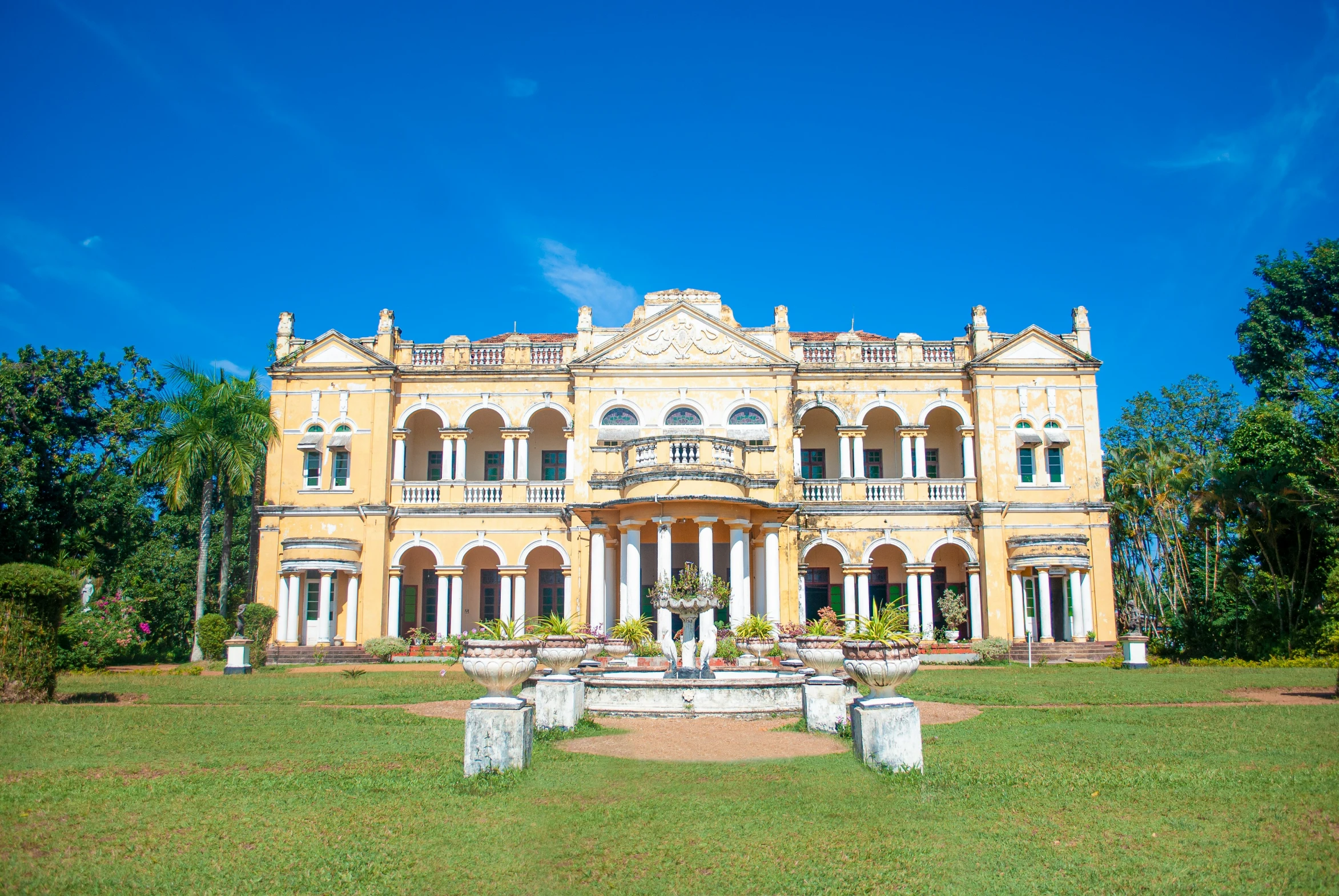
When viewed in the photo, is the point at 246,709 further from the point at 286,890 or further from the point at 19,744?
the point at 286,890

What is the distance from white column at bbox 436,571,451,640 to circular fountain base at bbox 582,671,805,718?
16001 mm

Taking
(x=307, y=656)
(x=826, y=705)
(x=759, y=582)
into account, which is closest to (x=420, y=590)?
(x=307, y=656)

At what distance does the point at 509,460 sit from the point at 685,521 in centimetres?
667

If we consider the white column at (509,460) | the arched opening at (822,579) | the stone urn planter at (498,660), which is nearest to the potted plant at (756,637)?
the stone urn planter at (498,660)

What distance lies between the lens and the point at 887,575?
2962 cm

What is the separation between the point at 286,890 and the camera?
5.29 m

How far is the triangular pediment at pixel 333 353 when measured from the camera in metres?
29.1

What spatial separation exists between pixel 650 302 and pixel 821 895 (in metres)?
24.6

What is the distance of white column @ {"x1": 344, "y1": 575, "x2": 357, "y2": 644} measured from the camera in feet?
90.4

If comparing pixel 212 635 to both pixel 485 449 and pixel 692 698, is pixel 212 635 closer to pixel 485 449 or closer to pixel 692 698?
pixel 485 449

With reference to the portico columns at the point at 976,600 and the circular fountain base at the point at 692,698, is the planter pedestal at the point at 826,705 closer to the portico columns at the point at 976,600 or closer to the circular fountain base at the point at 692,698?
the circular fountain base at the point at 692,698

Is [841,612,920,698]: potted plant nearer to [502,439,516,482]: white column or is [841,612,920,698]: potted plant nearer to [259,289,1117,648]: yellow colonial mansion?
[259,289,1117,648]: yellow colonial mansion

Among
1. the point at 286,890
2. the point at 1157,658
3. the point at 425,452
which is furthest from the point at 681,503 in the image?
the point at 286,890

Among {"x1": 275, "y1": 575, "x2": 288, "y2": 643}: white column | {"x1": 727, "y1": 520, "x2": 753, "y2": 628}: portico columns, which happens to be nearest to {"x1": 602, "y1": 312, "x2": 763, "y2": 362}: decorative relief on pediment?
{"x1": 727, "y1": 520, "x2": 753, "y2": 628}: portico columns
